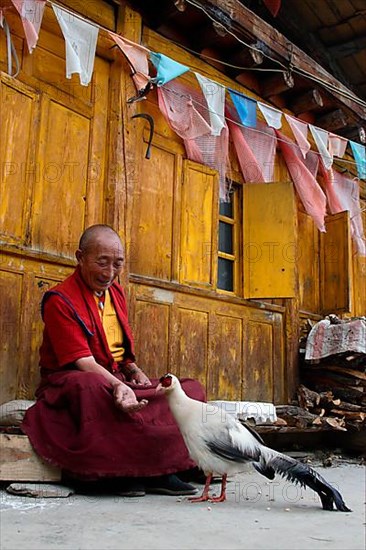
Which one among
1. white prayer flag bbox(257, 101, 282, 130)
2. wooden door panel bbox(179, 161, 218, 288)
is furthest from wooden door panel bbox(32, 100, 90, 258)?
white prayer flag bbox(257, 101, 282, 130)

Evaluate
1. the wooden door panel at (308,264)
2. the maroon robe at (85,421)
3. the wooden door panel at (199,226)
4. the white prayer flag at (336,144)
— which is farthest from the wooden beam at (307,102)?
the maroon robe at (85,421)

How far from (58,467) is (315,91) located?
4.85 m

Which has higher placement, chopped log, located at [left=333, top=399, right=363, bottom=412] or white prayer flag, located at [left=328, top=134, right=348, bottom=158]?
white prayer flag, located at [left=328, top=134, right=348, bottom=158]

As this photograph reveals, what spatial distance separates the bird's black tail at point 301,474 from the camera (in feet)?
10.1

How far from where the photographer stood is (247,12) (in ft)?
18.3

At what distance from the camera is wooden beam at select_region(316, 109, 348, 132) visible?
23.1 feet

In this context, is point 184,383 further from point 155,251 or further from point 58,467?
point 155,251

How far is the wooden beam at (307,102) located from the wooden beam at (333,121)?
0.33 m

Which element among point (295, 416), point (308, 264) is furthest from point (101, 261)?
point (308, 264)

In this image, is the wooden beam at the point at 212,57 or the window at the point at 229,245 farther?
the window at the point at 229,245

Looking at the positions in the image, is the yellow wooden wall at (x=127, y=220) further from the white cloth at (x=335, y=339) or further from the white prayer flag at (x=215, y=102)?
the white prayer flag at (x=215, y=102)

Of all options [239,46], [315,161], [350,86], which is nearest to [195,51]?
[239,46]

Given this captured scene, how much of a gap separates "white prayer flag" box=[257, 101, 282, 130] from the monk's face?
2.61 m

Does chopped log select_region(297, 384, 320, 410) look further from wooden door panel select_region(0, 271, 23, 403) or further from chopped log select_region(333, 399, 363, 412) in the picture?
wooden door panel select_region(0, 271, 23, 403)
